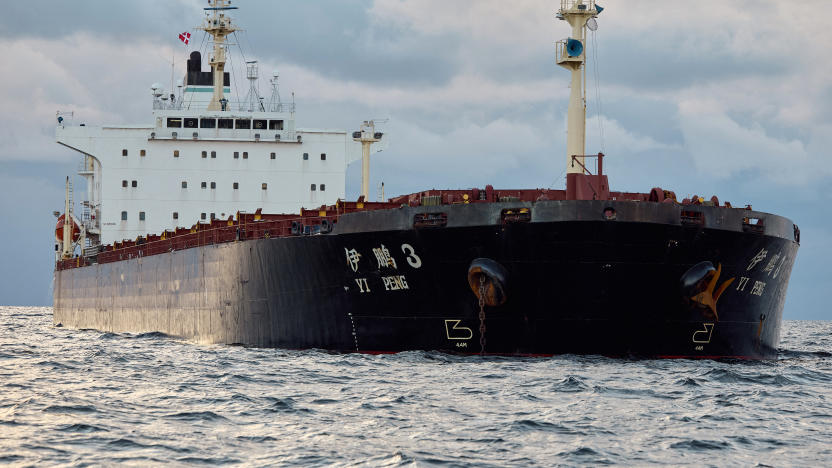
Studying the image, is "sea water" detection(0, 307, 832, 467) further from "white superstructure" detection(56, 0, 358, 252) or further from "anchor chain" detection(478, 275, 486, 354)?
"white superstructure" detection(56, 0, 358, 252)

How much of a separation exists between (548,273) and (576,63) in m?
5.93

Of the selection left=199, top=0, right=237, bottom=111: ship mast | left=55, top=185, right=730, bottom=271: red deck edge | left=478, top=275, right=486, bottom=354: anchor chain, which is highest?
left=199, top=0, right=237, bottom=111: ship mast

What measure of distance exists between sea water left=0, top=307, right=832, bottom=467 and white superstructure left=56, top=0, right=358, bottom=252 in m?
17.7

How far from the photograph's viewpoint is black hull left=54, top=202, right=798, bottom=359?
57.5ft

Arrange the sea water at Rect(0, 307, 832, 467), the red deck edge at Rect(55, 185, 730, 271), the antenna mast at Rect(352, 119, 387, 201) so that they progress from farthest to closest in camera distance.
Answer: the antenna mast at Rect(352, 119, 387, 201)
the red deck edge at Rect(55, 185, 730, 271)
the sea water at Rect(0, 307, 832, 467)

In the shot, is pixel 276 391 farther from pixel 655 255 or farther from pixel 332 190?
pixel 332 190

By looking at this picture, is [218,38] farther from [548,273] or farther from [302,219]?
[548,273]

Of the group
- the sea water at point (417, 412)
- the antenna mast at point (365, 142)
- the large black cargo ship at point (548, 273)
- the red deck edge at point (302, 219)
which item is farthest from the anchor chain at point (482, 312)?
the antenna mast at point (365, 142)

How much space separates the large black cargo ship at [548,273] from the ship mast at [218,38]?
60.7ft

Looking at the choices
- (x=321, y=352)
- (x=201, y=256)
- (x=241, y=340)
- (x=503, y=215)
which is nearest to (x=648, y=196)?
(x=503, y=215)

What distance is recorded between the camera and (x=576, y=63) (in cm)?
2153

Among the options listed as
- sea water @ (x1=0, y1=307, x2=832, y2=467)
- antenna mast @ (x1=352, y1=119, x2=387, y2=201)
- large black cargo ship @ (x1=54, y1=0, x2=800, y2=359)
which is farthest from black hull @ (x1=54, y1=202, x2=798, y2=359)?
antenna mast @ (x1=352, y1=119, x2=387, y2=201)

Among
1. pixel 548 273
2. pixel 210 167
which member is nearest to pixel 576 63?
pixel 548 273

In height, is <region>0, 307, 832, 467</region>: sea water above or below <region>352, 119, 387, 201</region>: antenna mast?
below
